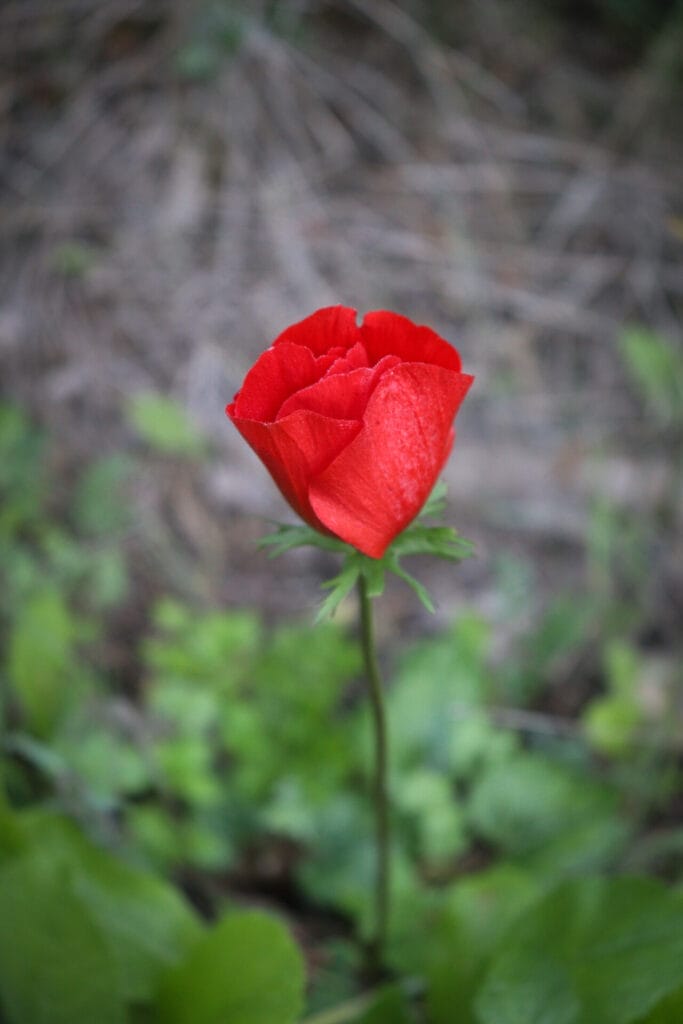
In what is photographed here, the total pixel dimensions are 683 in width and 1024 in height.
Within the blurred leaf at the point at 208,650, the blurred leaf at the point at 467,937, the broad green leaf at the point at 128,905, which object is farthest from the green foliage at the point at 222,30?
the blurred leaf at the point at 467,937

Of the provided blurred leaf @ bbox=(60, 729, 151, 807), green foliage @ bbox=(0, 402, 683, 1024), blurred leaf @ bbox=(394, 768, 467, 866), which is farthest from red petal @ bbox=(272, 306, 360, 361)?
blurred leaf @ bbox=(394, 768, 467, 866)

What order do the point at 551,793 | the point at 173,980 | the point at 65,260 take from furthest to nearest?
the point at 65,260 → the point at 551,793 → the point at 173,980

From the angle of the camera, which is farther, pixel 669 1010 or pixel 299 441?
pixel 669 1010

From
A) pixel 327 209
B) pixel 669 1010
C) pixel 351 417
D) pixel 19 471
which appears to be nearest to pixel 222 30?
pixel 327 209

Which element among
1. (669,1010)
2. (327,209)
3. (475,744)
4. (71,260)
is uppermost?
(327,209)

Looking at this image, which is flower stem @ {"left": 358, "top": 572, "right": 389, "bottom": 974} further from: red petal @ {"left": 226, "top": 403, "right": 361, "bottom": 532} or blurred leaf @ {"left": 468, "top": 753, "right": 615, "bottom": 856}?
blurred leaf @ {"left": 468, "top": 753, "right": 615, "bottom": 856}

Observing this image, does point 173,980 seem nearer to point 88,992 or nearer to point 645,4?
point 88,992

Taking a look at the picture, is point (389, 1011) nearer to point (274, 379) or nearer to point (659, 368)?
point (274, 379)

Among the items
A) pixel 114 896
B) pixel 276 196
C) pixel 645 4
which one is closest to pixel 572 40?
pixel 645 4
